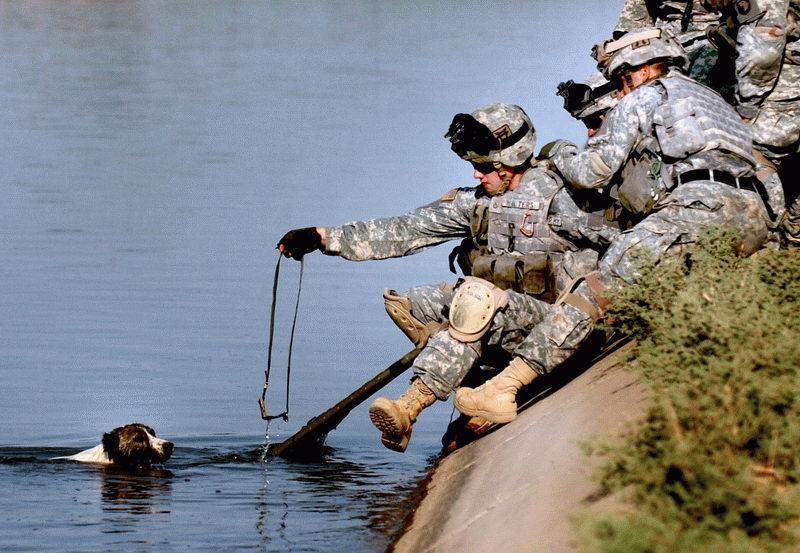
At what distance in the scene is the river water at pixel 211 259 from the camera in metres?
10.7

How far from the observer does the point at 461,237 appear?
37.3 feet

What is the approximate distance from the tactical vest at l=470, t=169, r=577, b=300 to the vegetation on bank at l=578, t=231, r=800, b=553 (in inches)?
106

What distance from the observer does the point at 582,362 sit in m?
10.6

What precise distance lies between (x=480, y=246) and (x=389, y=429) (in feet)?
5.16

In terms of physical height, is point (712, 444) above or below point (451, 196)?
below

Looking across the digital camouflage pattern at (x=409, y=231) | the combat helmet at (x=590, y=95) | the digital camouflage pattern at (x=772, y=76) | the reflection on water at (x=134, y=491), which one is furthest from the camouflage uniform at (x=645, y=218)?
the reflection on water at (x=134, y=491)

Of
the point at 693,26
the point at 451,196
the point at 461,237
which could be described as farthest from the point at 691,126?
the point at 693,26

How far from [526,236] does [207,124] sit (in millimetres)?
20481

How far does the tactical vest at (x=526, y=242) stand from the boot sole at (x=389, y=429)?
121 centimetres

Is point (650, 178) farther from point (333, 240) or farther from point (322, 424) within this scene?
point (322, 424)

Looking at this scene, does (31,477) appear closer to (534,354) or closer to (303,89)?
(534,354)

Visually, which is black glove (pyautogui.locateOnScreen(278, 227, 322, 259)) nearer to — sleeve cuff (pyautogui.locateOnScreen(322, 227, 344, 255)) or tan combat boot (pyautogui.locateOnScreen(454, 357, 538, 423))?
sleeve cuff (pyautogui.locateOnScreen(322, 227, 344, 255))

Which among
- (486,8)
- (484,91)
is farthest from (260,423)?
(486,8)

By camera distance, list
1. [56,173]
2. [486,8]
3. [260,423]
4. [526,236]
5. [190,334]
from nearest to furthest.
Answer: [526,236]
[260,423]
[190,334]
[56,173]
[486,8]
